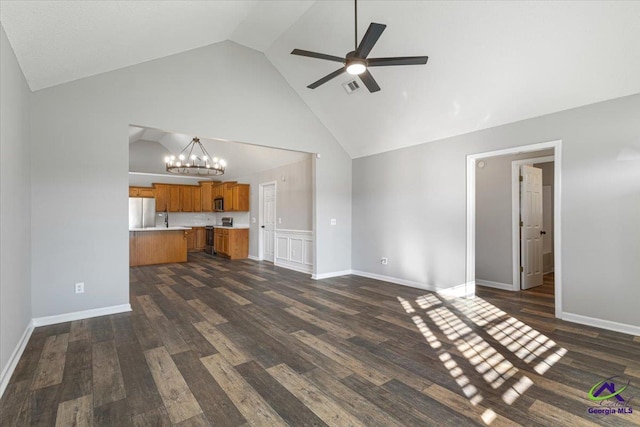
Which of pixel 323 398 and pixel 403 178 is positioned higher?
pixel 403 178

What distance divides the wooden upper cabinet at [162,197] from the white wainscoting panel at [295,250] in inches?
198

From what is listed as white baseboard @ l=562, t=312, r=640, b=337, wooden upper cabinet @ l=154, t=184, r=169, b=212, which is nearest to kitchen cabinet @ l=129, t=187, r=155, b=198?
wooden upper cabinet @ l=154, t=184, r=169, b=212

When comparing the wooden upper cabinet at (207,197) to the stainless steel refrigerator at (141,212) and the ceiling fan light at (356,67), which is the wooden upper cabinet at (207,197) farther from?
the ceiling fan light at (356,67)

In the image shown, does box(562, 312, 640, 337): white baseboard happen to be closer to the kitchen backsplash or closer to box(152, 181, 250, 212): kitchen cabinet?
box(152, 181, 250, 212): kitchen cabinet

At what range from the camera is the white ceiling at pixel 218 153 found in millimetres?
7273

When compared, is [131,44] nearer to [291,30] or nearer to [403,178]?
[291,30]

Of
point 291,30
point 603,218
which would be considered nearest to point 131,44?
point 291,30

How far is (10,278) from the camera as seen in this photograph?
243 cm

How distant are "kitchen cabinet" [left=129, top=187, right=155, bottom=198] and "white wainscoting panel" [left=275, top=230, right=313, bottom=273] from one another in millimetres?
5444

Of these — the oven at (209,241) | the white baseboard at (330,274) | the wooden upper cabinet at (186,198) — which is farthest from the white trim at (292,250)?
the wooden upper cabinet at (186,198)

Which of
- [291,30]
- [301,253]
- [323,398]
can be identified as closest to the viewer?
[323,398]

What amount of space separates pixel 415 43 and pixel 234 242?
272 inches

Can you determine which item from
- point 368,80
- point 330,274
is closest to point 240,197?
point 330,274

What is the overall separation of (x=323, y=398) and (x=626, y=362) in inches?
104
